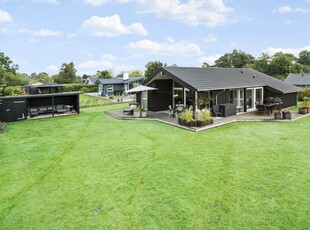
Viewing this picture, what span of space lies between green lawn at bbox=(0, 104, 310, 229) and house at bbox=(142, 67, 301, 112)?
4518 millimetres

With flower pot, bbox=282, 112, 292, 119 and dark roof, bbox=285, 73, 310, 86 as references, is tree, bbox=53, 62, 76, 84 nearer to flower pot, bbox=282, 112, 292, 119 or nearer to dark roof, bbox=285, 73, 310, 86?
dark roof, bbox=285, 73, 310, 86

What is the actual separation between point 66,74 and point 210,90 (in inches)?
1862

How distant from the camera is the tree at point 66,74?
53250 mm

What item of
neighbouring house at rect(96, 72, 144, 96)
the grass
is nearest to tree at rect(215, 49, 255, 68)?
neighbouring house at rect(96, 72, 144, 96)

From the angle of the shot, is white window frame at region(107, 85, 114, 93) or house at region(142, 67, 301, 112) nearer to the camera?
house at region(142, 67, 301, 112)

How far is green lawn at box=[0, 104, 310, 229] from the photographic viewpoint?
4.34m

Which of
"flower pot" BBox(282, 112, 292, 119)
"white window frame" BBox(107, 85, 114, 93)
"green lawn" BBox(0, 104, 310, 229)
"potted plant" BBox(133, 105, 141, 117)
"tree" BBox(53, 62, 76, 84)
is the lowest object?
"green lawn" BBox(0, 104, 310, 229)

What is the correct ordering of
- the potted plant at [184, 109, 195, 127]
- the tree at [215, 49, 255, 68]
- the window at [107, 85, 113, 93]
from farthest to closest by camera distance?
1. the tree at [215, 49, 255, 68]
2. the window at [107, 85, 113, 93]
3. the potted plant at [184, 109, 195, 127]

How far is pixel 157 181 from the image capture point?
19.2 ft

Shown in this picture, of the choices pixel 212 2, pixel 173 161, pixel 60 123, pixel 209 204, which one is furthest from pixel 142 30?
pixel 209 204

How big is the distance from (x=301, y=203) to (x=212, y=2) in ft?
60.1

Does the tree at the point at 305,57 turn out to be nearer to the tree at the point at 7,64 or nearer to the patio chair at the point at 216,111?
the patio chair at the point at 216,111

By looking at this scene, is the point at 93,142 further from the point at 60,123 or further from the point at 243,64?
the point at 243,64

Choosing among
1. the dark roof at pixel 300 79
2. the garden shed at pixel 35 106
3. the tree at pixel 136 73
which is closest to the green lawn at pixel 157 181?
the garden shed at pixel 35 106
